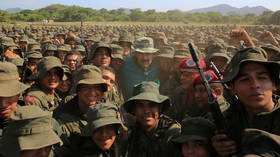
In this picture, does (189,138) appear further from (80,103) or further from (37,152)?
(80,103)

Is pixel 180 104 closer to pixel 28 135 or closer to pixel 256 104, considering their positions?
pixel 256 104

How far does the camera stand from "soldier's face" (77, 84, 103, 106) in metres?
3.46

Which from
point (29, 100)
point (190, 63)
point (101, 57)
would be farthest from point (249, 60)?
point (101, 57)

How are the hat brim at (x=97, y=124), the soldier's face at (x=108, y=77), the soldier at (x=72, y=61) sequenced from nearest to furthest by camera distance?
the hat brim at (x=97, y=124), the soldier's face at (x=108, y=77), the soldier at (x=72, y=61)

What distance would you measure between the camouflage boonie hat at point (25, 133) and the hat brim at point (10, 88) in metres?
0.69

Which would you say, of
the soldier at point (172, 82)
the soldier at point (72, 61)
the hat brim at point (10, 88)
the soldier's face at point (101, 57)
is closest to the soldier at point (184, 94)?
the soldier at point (172, 82)

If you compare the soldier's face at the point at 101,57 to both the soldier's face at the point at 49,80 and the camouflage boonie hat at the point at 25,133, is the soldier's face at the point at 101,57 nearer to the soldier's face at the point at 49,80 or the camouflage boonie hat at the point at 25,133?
the soldier's face at the point at 49,80

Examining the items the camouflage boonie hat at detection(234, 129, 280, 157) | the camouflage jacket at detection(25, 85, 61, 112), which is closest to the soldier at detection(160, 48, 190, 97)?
the camouflage jacket at detection(25, 85, 61, 112)

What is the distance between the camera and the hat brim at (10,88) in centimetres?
288

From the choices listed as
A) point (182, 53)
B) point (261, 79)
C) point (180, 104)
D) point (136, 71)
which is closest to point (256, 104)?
point (261, 79)

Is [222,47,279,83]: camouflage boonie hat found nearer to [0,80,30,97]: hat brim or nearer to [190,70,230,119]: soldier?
[190,70,230,119]: soldier

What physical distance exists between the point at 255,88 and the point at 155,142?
1450mm

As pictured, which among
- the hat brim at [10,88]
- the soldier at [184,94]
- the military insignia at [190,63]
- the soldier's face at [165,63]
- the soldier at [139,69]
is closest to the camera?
the hat brim at [10,88]

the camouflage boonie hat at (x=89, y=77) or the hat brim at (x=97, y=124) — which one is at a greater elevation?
the camouflage boonie hat at (x=89, y=77)
